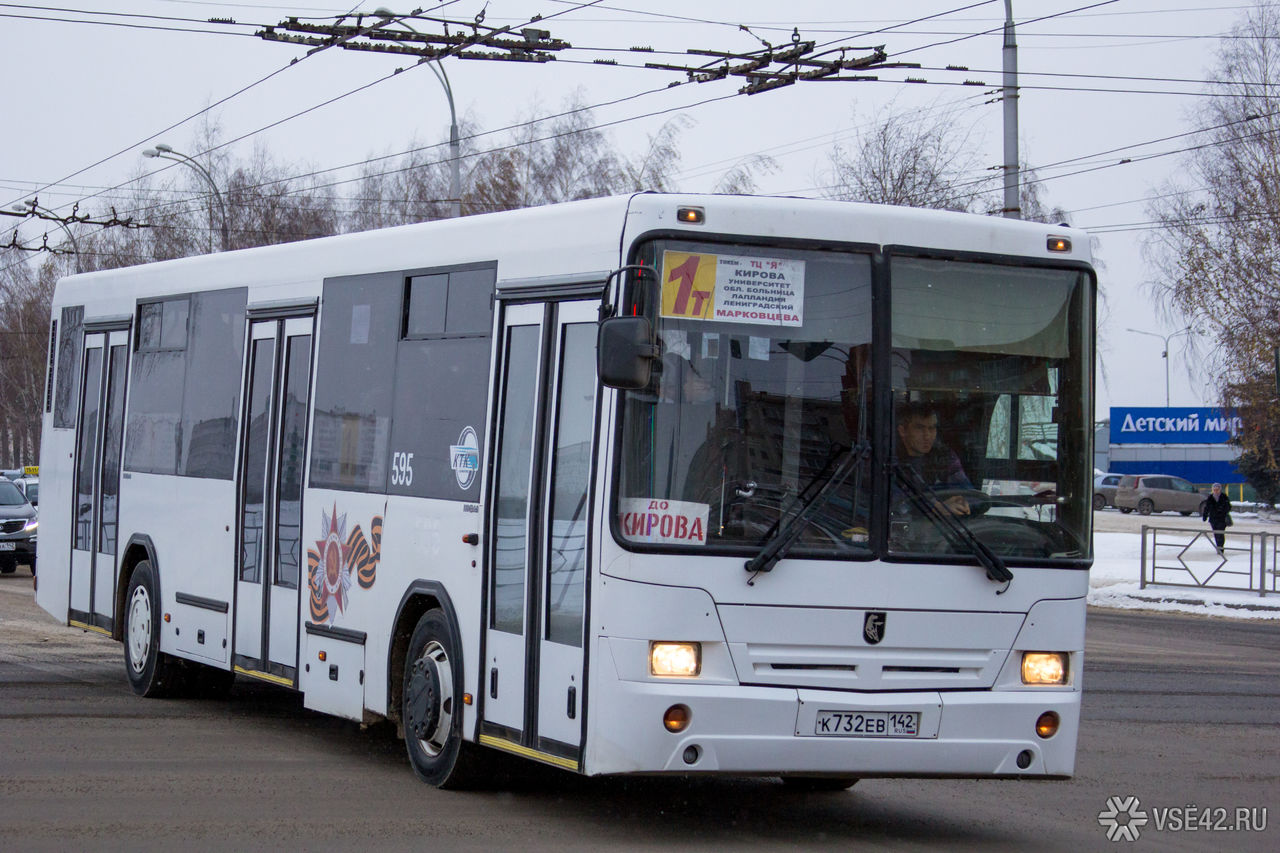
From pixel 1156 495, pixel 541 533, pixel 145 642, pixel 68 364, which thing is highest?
pixel 1156 495

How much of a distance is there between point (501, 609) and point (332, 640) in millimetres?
2082

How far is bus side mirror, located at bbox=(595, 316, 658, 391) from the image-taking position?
7160mm

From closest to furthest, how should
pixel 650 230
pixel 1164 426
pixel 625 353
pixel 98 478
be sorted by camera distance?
pixel 625 353 < pixel 650 230 < pixel 98 478 < pixel 1164 426

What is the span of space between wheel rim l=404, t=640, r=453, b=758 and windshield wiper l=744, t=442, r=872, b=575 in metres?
2.17

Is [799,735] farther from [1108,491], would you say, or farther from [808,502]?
[1108,491]

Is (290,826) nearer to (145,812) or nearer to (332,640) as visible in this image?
(145,812)

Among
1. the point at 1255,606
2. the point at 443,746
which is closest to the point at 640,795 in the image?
the point at 443,746

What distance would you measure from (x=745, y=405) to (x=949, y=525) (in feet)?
3.67

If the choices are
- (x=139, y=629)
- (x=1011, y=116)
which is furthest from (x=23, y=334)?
(x=139, y=629)

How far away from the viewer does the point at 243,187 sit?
64.1 m

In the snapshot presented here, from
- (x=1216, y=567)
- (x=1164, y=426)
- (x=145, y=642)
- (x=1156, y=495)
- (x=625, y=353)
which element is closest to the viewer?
(x=625, y=353)

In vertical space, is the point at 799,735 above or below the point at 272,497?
below

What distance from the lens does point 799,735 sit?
291 inches

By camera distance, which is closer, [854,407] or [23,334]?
A: [854,407]
